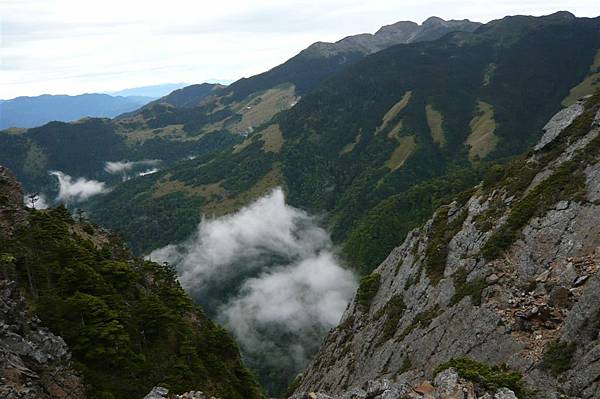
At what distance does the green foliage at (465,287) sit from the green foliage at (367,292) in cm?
2591

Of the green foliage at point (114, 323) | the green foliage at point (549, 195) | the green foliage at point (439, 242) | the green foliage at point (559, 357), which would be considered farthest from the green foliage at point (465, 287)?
the green foliage at point (114, 323)

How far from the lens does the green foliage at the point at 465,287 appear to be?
4378 cm

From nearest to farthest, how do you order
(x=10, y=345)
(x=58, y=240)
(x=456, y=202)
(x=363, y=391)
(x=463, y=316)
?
(x=363, y=391) → (x=10, y=345) → (x=463, y=316) → (x=58, y=240) → (x=456, y=202)

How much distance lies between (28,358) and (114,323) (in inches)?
324

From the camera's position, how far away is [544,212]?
46.0 meters

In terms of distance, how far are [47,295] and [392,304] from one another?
45.0 metres

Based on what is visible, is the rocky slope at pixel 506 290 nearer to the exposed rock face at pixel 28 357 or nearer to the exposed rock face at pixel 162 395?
the exposed rock face at pixel 162 395

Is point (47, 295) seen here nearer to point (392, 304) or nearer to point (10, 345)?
point (10, 345)

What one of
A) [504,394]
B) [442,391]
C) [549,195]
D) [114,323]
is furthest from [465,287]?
[114,323]

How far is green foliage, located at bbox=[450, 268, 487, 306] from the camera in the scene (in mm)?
43778

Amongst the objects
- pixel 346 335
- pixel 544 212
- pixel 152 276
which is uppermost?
pixel 544 212

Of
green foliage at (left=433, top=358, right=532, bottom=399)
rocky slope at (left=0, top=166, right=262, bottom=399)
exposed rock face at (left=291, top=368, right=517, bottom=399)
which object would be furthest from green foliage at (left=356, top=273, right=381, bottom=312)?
green foliage at (left=433, top=358, right=532, bottom=399)

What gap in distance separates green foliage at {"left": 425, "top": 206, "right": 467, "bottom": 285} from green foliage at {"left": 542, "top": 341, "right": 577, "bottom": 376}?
81.8 ft

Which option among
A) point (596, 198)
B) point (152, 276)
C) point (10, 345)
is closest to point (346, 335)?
point (152, 276)
